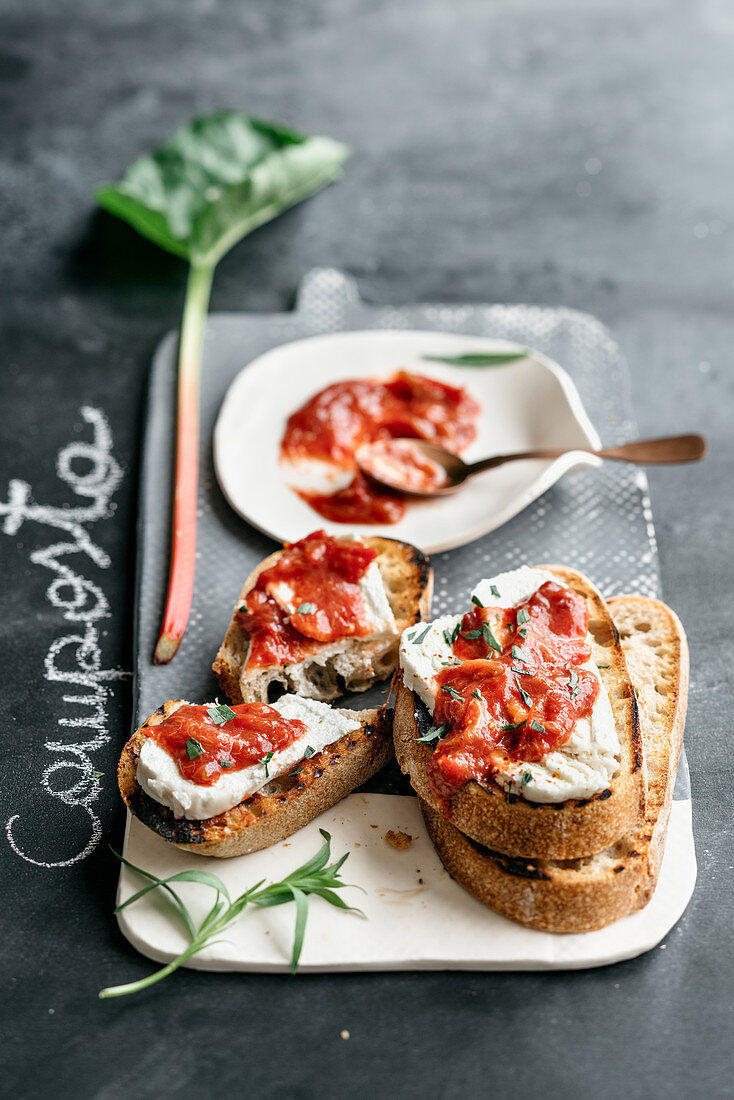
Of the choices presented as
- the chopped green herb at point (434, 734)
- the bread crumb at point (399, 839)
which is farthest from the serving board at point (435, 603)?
the chopped green herb at point (434, 734)

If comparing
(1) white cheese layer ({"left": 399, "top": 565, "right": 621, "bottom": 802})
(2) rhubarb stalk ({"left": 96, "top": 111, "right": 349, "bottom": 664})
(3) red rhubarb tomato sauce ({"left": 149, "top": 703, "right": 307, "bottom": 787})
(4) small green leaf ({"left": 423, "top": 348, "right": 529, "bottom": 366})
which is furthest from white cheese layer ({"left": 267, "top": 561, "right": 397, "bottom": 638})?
(2) rhubarb stalk ({"left": 96, "top": 111, "right": 349, "bottom": 664})

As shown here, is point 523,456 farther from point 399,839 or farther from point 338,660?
point 399,839

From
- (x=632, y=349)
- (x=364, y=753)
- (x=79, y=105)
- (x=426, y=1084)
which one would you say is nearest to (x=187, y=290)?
(x=79, y=105)

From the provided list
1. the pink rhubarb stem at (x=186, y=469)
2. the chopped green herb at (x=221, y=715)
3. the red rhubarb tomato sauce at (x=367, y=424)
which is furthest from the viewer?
the red rhubarb tomato sauce at (x=367, y=424)

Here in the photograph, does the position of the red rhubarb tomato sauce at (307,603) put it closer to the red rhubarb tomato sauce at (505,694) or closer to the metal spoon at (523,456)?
the red rhubarb tomato sauce at (505,694)

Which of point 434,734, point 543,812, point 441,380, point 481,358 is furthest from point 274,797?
point 481,358

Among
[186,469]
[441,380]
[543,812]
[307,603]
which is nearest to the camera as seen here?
[543,812]

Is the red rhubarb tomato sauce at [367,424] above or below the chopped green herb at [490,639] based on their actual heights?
above
